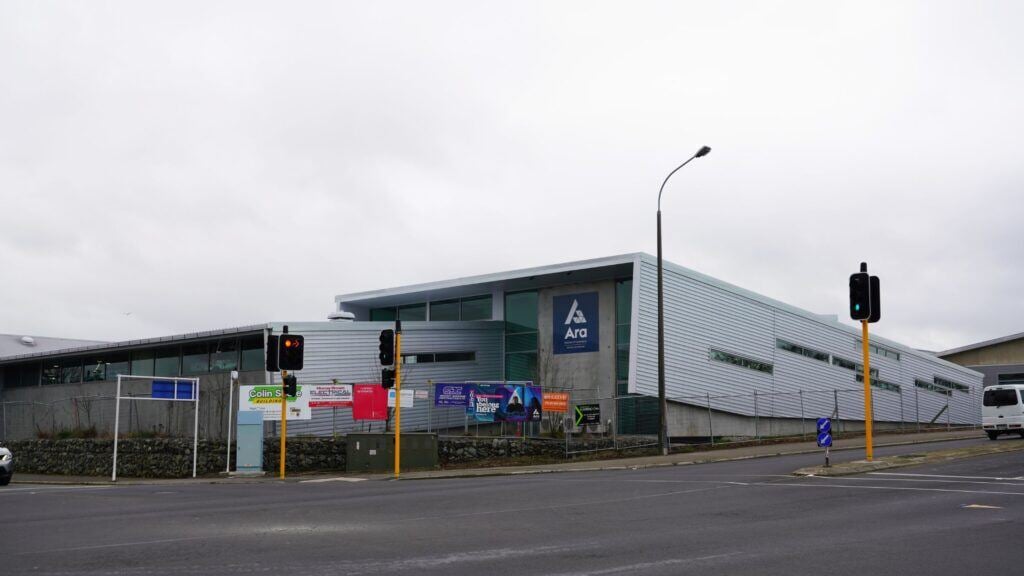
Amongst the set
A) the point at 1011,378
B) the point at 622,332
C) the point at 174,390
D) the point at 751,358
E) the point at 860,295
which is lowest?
the point at 174,390

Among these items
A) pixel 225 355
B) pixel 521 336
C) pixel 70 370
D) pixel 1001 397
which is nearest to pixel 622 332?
pixel 521 336

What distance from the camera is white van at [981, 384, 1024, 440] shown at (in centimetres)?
3122

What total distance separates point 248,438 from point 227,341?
1058cm

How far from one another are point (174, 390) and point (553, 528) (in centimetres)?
2064

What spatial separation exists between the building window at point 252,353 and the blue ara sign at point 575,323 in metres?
13.1

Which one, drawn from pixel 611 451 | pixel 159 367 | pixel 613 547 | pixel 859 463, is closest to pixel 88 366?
pixel 159 367

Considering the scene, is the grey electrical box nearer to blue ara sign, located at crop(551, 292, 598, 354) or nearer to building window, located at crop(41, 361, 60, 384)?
blue ara sign, located at crop(551, 292, 598, 354)

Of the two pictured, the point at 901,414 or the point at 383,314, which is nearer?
the point at 383,314

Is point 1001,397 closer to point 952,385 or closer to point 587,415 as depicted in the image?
point 587,415

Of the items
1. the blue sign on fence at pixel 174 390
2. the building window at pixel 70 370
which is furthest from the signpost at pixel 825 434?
the building window at pixel 70 370

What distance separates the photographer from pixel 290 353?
81.7ft

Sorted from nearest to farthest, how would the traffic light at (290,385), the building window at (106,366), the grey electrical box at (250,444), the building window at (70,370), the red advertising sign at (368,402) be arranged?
the traffic light at (290,385) → the grey electrical box at (250,444) → the red advertising sign at (368,402) → the building window at (106,366) → the building window at (70,370)

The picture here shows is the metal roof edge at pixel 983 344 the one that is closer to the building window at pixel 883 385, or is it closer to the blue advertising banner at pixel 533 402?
the building window at pixel 883 385

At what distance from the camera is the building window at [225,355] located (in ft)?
126
